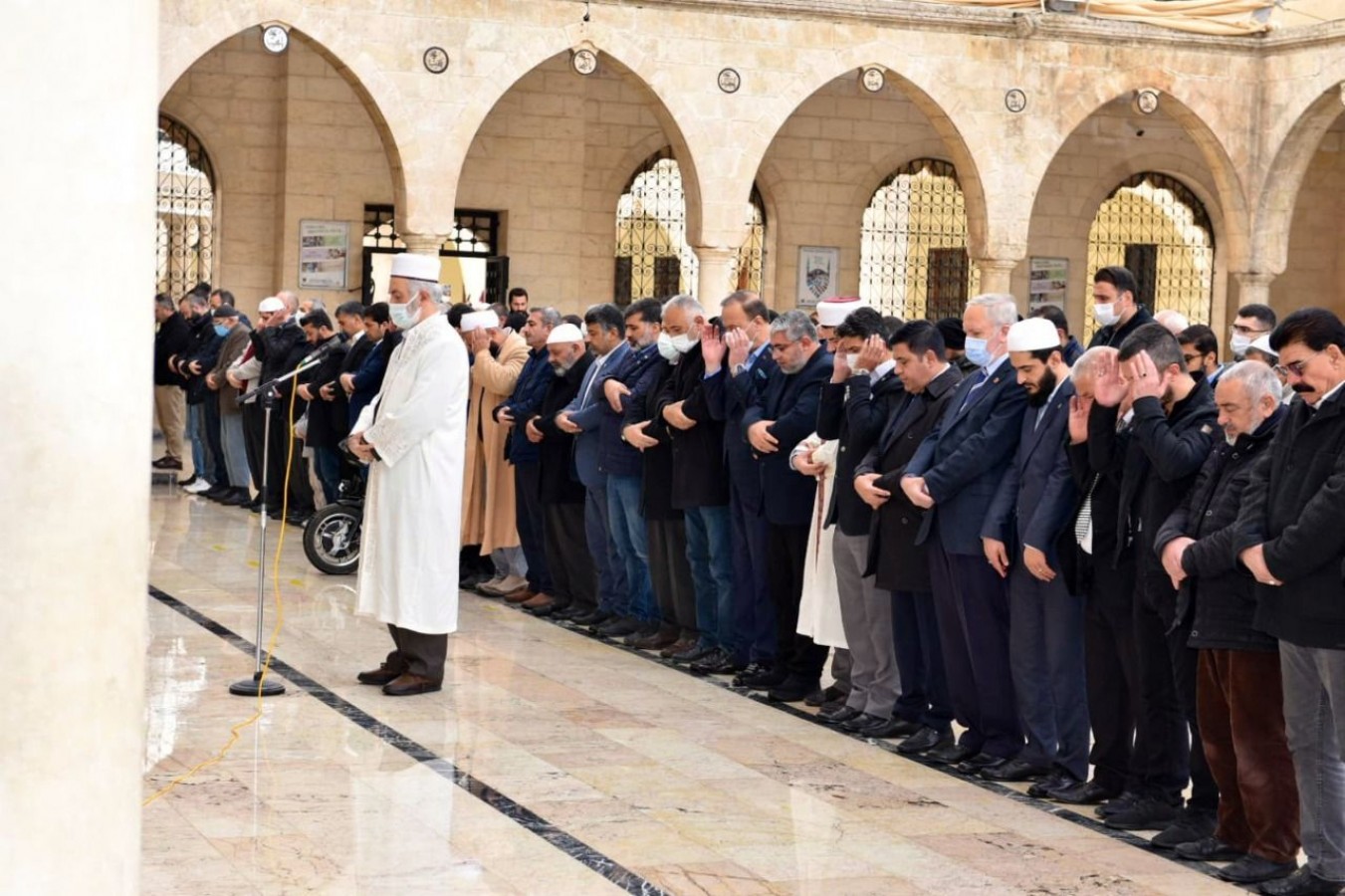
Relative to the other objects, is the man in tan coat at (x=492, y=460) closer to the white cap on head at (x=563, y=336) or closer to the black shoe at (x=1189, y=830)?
the white cap on head at (x=563, y=336)

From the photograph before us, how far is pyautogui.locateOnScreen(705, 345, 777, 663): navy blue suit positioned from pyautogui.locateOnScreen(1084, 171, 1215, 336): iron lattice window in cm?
1663

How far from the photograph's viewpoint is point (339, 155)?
20.3 metres

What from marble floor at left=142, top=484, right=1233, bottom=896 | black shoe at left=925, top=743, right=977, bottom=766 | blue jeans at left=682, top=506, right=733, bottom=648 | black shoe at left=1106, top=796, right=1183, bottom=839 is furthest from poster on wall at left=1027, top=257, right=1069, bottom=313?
black shoe at left=1106, top=796, right=1183, bottom=839

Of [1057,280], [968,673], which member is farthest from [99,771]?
[1057,280]

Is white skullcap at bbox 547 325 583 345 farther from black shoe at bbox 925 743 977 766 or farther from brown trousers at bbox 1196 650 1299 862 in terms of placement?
brown trousers at bbox 1196 650 1299 862

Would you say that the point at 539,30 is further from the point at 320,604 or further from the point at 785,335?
the point at 785,335

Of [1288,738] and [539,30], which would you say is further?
[539,30]

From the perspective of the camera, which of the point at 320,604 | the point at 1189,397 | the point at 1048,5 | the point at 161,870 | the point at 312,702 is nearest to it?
the point at 161,870

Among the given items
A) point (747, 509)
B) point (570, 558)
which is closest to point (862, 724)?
point (747, 509)

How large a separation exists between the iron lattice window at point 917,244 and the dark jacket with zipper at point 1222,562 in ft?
58.3

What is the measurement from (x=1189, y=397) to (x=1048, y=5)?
14.2 meters

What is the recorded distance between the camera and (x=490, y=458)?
10.6 metres

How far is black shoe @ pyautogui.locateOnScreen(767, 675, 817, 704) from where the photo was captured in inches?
305

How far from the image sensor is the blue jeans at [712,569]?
27.2 feet
